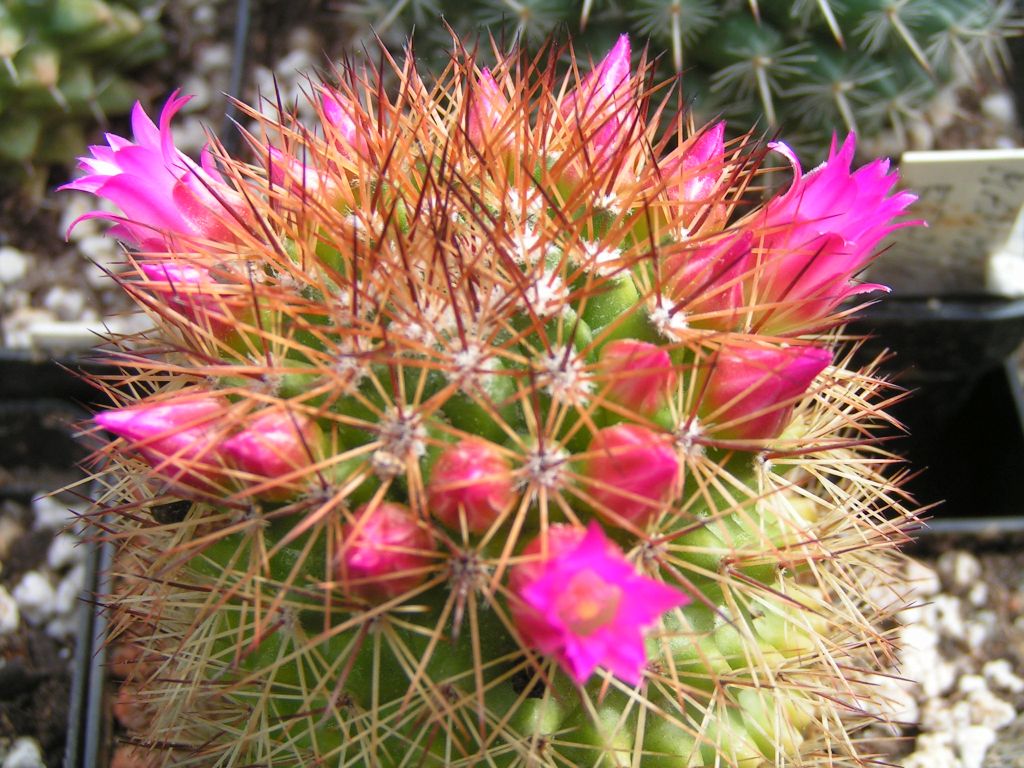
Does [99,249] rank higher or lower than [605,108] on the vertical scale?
higher

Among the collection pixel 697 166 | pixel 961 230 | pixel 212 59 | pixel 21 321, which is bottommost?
pixel 697 166

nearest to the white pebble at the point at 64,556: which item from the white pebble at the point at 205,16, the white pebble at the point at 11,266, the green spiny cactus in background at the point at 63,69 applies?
the white pebble at the point at 11,266

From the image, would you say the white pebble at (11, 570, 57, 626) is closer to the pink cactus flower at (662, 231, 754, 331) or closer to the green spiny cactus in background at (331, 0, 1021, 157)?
the green spiny cactus in background at (331, 0, 1021, 157)

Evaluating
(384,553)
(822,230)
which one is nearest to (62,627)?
(384,553)

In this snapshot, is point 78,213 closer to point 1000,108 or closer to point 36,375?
point 36,375

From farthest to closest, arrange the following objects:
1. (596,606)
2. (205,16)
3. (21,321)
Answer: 1. (205,16)
2. (21,321)
3. (596,606)

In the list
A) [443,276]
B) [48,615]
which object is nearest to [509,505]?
[443,276]
